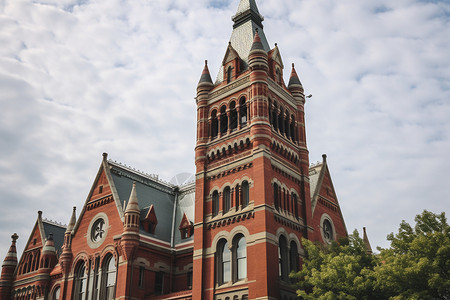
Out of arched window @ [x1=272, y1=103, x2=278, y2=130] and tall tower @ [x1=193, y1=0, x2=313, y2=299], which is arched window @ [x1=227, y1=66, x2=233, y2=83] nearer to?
tall tower @ [x1=193, y1=0, x2=313, y2=299]

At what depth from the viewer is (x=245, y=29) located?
51156 millimetres

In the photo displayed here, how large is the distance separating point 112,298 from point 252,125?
2014cm

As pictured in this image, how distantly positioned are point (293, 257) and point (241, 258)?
194 inches

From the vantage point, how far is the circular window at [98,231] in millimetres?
49531

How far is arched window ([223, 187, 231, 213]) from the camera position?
4200cm

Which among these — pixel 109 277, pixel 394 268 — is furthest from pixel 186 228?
pixel 394 268

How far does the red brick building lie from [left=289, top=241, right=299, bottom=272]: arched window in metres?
0.10

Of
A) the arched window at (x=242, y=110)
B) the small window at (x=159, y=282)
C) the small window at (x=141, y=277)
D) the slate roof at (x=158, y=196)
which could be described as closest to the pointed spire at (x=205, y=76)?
the arched window at (x=242, y=110)

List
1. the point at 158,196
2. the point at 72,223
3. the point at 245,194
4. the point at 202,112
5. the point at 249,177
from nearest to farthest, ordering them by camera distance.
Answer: the point at 249,177, the point at 245,194, the point at 202,112, the point at 72,223, the point at 158,196

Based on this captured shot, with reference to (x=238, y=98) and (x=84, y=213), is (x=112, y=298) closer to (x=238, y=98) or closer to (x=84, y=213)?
(x=84, y=213)

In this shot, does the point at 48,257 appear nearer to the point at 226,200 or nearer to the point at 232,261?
the point at 226,200

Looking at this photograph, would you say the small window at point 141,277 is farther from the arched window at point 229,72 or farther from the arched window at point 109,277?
the arched window at point 229,72

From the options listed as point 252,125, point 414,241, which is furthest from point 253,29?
point 414,241

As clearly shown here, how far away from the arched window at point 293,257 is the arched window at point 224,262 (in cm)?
521
